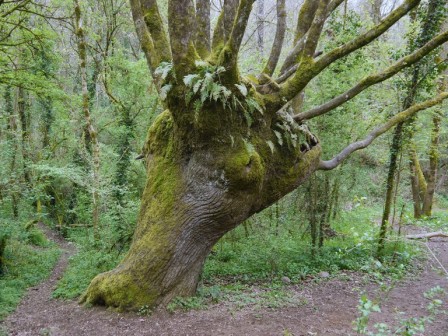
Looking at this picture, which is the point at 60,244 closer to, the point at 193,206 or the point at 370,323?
the point at 193,206

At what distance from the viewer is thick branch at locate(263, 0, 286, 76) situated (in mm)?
7039

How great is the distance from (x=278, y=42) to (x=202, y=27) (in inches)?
90.8

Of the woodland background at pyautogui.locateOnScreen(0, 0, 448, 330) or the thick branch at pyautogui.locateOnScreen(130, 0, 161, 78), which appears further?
the woodland background at pyautogui.locateOnScreen(0, 0, 448, 330)

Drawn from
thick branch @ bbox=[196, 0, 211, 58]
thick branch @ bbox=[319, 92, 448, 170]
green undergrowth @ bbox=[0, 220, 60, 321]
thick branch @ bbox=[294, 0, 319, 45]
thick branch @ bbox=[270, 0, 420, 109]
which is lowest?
green undergrowth @ bbox=[0, 220, 60, 321]

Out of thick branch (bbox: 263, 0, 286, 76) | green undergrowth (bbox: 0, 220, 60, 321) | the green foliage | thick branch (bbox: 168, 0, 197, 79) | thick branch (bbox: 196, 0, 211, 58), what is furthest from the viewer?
green undergrowth (bbox: 0, 220, 60, 321)

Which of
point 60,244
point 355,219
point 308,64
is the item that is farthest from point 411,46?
point 60,244

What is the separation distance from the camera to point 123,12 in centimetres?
1527

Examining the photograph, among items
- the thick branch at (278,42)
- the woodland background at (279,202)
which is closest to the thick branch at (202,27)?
the thick branch at (278,42)

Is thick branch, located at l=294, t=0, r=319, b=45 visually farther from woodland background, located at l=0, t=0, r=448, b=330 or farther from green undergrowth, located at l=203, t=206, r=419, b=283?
green undergrowth, located at l=203, t=206, r=419, b=283

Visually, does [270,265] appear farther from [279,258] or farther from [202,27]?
[202,27]

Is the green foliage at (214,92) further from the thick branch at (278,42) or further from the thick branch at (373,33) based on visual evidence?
the thick branch at (278,42)

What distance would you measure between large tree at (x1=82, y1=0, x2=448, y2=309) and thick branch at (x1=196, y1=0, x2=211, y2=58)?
18 mm

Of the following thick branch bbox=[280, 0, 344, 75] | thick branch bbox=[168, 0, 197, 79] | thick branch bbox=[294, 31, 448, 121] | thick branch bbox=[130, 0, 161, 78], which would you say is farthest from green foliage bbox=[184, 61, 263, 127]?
thick branch bbox=[280, 0, 344, 75]

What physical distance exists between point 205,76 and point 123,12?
13.1 meters
